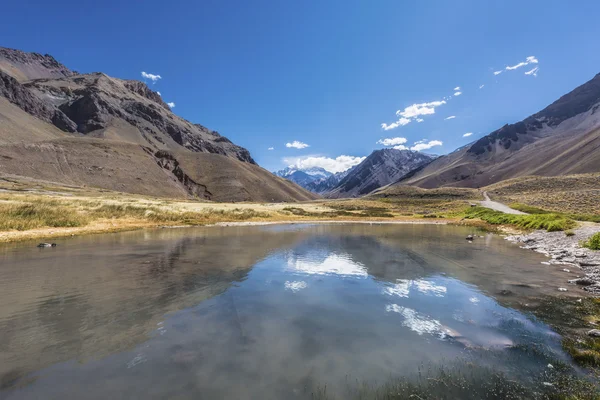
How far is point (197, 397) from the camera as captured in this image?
6809 millimetres

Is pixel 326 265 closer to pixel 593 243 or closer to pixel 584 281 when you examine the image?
pixel 584 281

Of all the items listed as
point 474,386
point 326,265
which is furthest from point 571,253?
point 474,386

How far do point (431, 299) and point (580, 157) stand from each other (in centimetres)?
24727

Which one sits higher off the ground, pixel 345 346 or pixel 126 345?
pixel 126 345

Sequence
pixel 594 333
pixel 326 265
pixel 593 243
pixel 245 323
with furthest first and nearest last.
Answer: pixel 593 243 < pixel 326 265 < pixel 245 323 < pixel 594 333

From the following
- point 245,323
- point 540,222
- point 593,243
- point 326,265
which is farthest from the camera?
point 540,222

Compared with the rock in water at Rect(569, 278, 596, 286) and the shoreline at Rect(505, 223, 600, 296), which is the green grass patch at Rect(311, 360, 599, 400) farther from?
the rock in water at Rect(569, 278, 596, 286)

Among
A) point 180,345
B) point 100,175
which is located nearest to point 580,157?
point 180,345

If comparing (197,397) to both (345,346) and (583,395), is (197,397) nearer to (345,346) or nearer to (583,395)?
(345,346)

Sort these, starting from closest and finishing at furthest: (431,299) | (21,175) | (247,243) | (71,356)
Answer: (71,356) → (431,299) → (247,243) → (21,175)

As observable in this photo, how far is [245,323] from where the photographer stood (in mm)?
11031

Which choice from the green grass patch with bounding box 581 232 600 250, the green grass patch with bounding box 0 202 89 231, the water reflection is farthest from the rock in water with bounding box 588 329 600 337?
the green grass patch with bounding box 0 202 89 231

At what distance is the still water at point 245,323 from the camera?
762cm

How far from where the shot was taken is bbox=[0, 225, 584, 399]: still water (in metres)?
7.62
